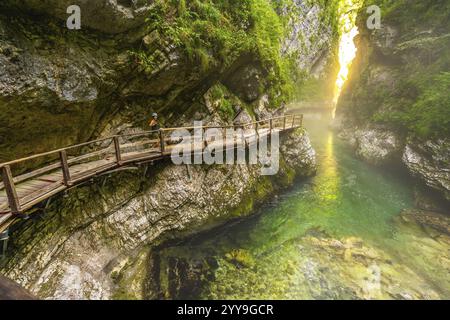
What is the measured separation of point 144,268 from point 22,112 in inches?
291

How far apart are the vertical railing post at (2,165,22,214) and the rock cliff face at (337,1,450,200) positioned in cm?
2263

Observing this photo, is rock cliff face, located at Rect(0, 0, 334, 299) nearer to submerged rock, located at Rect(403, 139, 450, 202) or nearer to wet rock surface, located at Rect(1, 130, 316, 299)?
wet rock surface, located at Rect(1, 130, 316, 299)

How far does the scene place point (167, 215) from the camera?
11477 mm

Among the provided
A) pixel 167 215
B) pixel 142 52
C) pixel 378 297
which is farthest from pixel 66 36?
pixel 378 297

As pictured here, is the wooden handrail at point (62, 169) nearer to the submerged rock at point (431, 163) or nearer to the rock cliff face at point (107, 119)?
the rock cliff face at point (107, 119)

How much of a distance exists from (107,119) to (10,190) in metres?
4.92

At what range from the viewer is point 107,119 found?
1000cm

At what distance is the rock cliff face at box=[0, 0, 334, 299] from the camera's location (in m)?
7.27

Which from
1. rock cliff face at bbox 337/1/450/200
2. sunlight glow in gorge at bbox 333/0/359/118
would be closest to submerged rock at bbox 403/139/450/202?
rock cliff face at bbox 337/1/450/200

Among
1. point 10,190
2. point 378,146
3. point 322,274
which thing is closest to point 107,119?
point 10,190

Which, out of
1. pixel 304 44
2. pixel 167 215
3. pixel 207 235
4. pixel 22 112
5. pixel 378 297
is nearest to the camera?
pixel 22 112

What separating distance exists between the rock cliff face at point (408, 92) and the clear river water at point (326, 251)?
367cm
